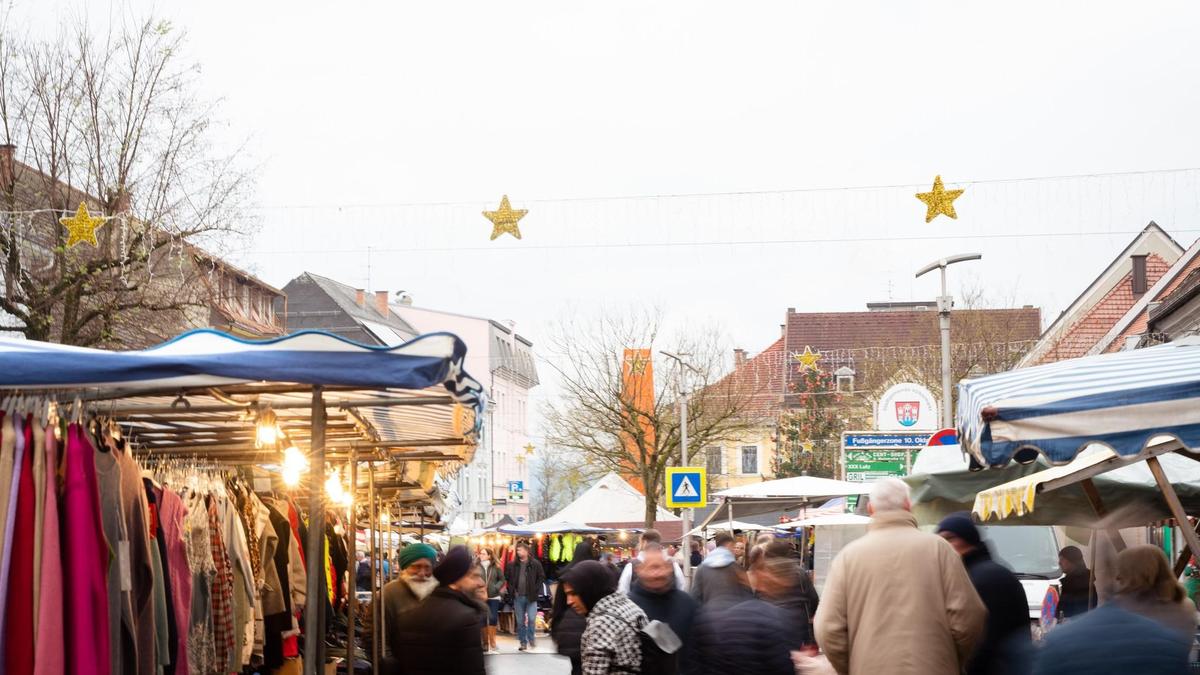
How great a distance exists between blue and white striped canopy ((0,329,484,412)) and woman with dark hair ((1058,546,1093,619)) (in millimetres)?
8517

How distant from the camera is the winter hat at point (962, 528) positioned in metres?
8.77

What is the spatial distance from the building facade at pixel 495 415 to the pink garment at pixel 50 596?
277 ft

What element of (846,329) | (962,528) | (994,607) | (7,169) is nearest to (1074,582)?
(962,528)

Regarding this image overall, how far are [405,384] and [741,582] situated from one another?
632cm

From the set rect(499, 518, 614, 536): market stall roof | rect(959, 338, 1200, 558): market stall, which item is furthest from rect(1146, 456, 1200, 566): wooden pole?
rect(499, 518, 614, 536): market stall roof

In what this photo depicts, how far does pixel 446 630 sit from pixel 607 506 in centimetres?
3484

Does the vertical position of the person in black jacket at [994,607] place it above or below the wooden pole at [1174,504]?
below

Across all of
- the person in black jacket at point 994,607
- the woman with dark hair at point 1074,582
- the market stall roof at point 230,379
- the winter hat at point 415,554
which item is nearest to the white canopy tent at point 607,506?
the woman with dark hair at point 1074,582

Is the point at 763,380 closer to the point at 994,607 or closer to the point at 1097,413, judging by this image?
the point at 994,607

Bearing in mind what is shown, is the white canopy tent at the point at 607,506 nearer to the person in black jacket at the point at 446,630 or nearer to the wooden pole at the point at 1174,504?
the person in black jacket at the point at 446,630

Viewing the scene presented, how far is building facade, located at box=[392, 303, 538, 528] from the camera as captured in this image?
97.9m

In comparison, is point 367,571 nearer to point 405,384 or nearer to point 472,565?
point 472,565

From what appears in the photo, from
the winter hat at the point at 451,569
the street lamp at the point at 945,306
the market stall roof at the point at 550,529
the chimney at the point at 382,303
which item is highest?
the chimney at the point at 382,303

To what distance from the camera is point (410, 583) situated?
11.0 meters
